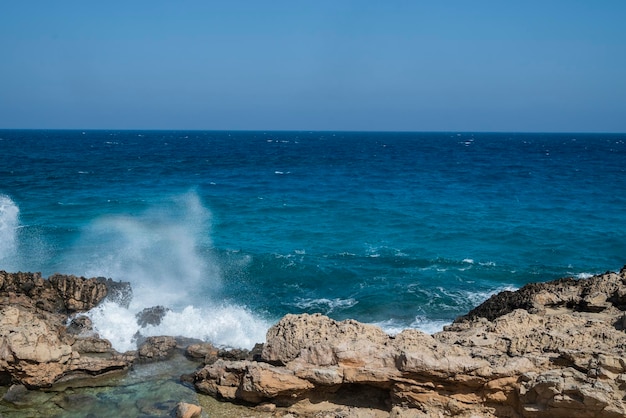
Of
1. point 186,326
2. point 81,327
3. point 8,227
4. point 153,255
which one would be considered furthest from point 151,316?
point 8,227

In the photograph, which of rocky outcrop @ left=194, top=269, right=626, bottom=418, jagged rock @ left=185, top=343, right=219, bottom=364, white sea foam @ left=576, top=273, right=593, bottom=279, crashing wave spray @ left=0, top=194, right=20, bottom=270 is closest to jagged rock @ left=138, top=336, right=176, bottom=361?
jagged rock @ left=185, top=343, right=219, bottom=364

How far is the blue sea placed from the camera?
2214cm

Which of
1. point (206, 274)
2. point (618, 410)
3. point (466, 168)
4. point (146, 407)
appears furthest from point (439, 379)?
point (466, 168)

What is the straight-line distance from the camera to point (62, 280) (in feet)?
65.0

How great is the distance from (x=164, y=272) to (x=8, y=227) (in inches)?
498

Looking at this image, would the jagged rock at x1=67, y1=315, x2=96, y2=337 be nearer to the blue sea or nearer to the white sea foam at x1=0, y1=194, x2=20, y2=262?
the blue sea

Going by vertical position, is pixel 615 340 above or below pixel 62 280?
above

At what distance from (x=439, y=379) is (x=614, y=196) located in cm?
4384

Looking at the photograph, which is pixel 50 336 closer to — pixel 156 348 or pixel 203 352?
pixel 156 348

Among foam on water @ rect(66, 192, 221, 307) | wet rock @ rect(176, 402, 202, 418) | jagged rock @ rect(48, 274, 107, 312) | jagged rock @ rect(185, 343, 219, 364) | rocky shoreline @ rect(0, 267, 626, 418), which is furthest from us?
foam on water @ rect(66, 192, 221, 307)

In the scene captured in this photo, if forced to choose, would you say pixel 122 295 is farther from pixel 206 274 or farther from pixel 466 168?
pixel 466 168

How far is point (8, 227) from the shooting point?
31.7 metres

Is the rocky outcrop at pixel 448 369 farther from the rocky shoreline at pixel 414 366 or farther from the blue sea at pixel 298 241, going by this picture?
the blue sea at pixel 298 241

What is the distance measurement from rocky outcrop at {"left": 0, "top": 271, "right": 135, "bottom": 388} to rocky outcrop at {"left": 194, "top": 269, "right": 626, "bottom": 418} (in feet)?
11.8
